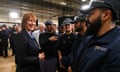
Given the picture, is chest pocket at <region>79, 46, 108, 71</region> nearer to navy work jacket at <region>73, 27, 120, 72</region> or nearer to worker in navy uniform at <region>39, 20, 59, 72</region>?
navy work jacket at <region>73, 27, 120, 72</region>

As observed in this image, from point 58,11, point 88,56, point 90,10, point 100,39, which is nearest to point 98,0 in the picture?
point 90,10

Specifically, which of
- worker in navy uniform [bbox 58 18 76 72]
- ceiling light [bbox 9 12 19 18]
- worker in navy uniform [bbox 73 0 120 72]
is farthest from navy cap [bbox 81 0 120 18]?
ceiling light [bbox 9 12 19 18]

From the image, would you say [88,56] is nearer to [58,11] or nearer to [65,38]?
[65,38]

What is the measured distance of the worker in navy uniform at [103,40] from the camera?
1.26m

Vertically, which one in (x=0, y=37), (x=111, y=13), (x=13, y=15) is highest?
(x=111, y=13)

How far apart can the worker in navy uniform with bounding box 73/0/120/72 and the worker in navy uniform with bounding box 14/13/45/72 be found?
1168 mm

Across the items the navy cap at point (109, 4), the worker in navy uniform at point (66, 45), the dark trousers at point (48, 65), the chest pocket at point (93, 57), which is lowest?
the dark trousers at point (48, 65)

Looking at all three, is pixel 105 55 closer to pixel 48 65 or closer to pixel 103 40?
pixel 103 40

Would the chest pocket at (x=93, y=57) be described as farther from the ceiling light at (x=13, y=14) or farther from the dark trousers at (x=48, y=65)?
the ceiling light at (x=13, y=14)

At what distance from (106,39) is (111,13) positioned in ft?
0.63

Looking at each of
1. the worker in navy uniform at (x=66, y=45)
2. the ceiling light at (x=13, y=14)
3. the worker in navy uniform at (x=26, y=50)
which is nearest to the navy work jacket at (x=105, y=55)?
the worker in navy uniform at (x=26, y=50)

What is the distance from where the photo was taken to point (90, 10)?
146 centimetres

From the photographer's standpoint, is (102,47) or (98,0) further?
(98,0)

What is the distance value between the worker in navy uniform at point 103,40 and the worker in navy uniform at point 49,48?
274 cm
